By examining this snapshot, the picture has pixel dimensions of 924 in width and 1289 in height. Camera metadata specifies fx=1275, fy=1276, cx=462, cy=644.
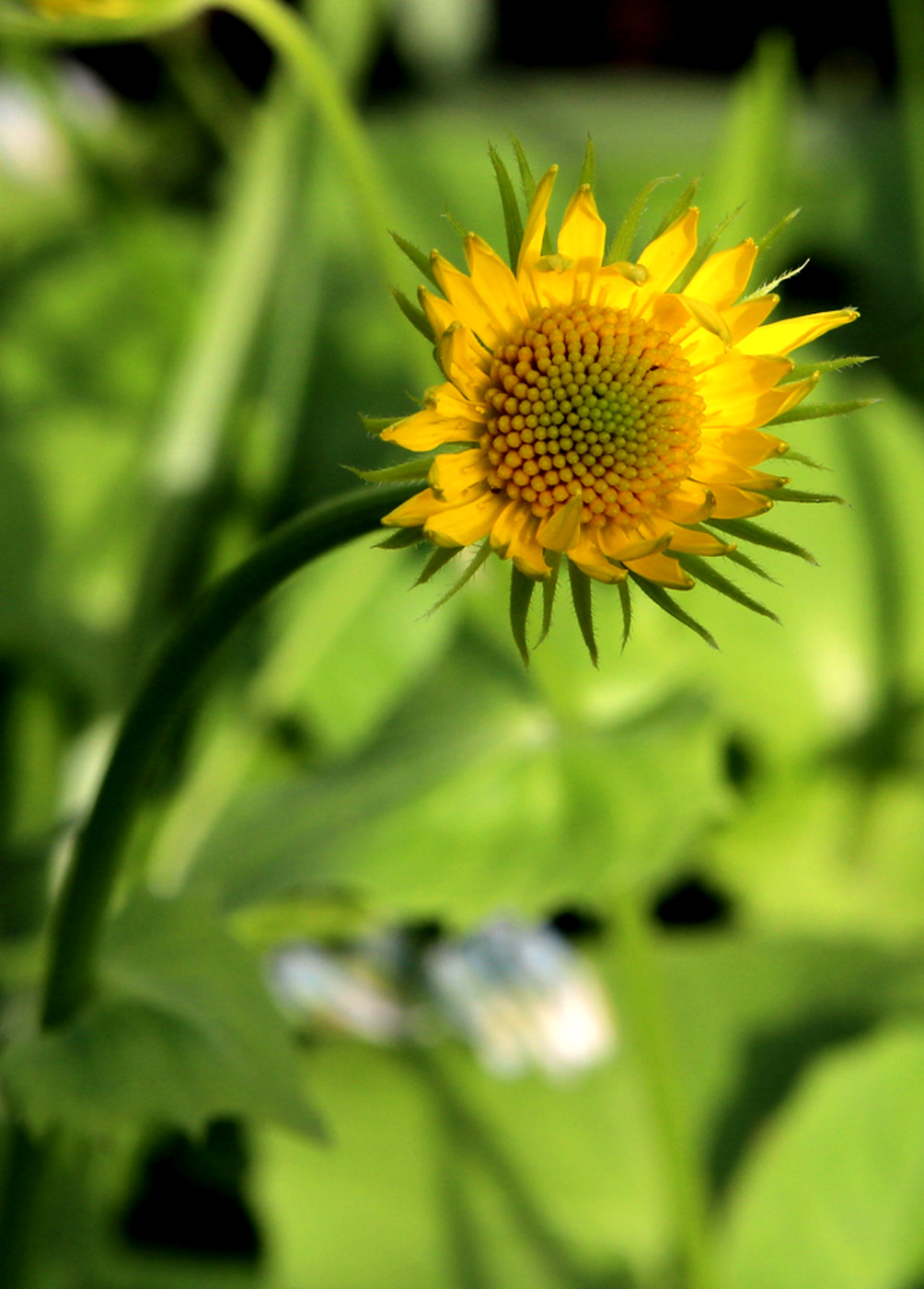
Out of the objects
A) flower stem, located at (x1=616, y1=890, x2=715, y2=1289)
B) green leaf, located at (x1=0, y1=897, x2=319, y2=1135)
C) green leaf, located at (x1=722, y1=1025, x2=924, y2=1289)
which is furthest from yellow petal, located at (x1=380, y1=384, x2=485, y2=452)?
green leaf, located at (x1=722, y1=1025, x2=924, y2=1289)

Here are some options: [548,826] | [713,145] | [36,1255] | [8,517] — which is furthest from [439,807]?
[713,145]

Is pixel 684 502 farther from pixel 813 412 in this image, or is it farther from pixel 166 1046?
pixel 166 1046

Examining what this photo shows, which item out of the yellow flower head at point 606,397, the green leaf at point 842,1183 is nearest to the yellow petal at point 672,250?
the yellow flower head at point 606,397

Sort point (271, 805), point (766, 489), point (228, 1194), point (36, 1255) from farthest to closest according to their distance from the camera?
point (228, 1194)
point (271, 805)
point (36, 1255)
point (766, 489)

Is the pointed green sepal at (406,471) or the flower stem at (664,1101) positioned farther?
the flower stem at (664,1101)

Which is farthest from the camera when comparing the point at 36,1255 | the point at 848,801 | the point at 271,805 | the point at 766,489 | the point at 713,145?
the point at 713,145

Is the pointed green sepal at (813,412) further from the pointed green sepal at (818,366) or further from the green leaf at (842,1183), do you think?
the green leaf at (842,1183)

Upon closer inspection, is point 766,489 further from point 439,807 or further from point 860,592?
point 860,592
